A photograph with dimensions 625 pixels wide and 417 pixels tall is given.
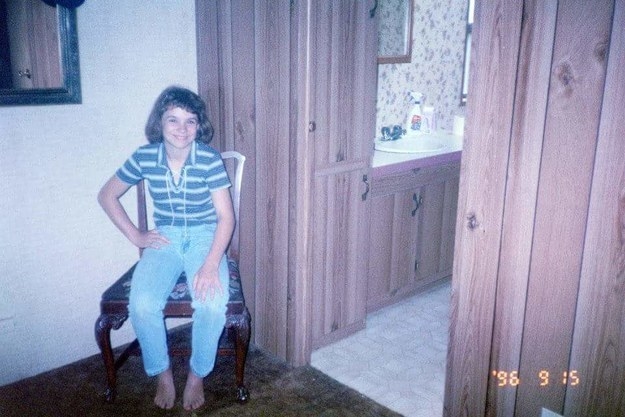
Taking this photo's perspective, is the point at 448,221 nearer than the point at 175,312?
No

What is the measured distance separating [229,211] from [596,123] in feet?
4.55

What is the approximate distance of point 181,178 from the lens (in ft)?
7.44

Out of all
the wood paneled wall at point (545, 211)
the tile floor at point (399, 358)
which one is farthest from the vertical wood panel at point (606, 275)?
the tile floor at point (399, 358)

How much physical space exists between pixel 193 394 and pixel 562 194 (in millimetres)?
1600

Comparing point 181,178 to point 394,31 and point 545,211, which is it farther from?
point 394,31

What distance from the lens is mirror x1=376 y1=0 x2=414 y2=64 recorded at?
11.3 ft

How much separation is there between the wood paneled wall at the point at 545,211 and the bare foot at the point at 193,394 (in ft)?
3.66

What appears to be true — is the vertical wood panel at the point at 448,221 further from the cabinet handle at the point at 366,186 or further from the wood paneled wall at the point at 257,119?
the wood paneled wall at the point at 257,119

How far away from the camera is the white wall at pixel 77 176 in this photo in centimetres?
228

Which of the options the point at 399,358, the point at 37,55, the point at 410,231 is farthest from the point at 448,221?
the point at 37,55

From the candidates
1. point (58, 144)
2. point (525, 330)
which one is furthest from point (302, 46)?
point (525, 330)

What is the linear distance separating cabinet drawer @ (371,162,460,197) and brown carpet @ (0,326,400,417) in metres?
1.00

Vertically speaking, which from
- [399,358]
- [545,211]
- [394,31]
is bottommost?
[399,358]

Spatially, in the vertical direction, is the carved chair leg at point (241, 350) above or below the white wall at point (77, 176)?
below
